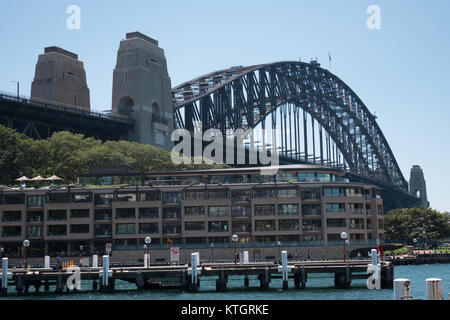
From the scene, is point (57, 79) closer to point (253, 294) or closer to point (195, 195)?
point (195, 195)

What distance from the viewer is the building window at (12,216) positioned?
12271cm

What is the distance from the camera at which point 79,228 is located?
401 feet

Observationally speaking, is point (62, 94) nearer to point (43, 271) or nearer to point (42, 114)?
point (42, 114)

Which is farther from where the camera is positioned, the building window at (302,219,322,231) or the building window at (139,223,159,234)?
the building window at (139,223,159,234)

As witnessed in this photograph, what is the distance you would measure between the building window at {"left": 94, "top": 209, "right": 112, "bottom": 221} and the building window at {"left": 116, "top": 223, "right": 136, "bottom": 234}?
8.53ft

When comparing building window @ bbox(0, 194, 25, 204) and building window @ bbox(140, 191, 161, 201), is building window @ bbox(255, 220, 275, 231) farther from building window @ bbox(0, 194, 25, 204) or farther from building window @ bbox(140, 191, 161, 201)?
building window @ bbox(0, 194, 25, 204)

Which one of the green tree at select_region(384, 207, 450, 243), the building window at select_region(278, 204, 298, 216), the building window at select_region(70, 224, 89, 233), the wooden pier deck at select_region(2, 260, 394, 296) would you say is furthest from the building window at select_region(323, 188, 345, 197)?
the green tree at select_region(384, 207, 450, 243)

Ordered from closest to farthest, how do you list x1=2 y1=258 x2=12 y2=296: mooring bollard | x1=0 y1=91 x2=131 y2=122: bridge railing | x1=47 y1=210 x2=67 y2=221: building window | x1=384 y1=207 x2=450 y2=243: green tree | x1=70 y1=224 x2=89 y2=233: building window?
x1=2 y1=258 x2=12 y2=296: mooring bollard < x1=47 y1=210 x2=67 y2=221: building window < x1=70 y1=224 x2=89 y2=233: building window < x1=0 y1=91 x2=131 y2=122: bridge railing < x1=384 y1=207 x2=450 y2=243: green tree

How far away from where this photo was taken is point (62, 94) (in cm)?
17288

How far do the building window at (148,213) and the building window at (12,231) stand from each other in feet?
75.8

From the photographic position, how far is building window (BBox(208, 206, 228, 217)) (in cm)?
12192

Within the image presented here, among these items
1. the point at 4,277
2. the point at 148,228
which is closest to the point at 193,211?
the point at 148,228
